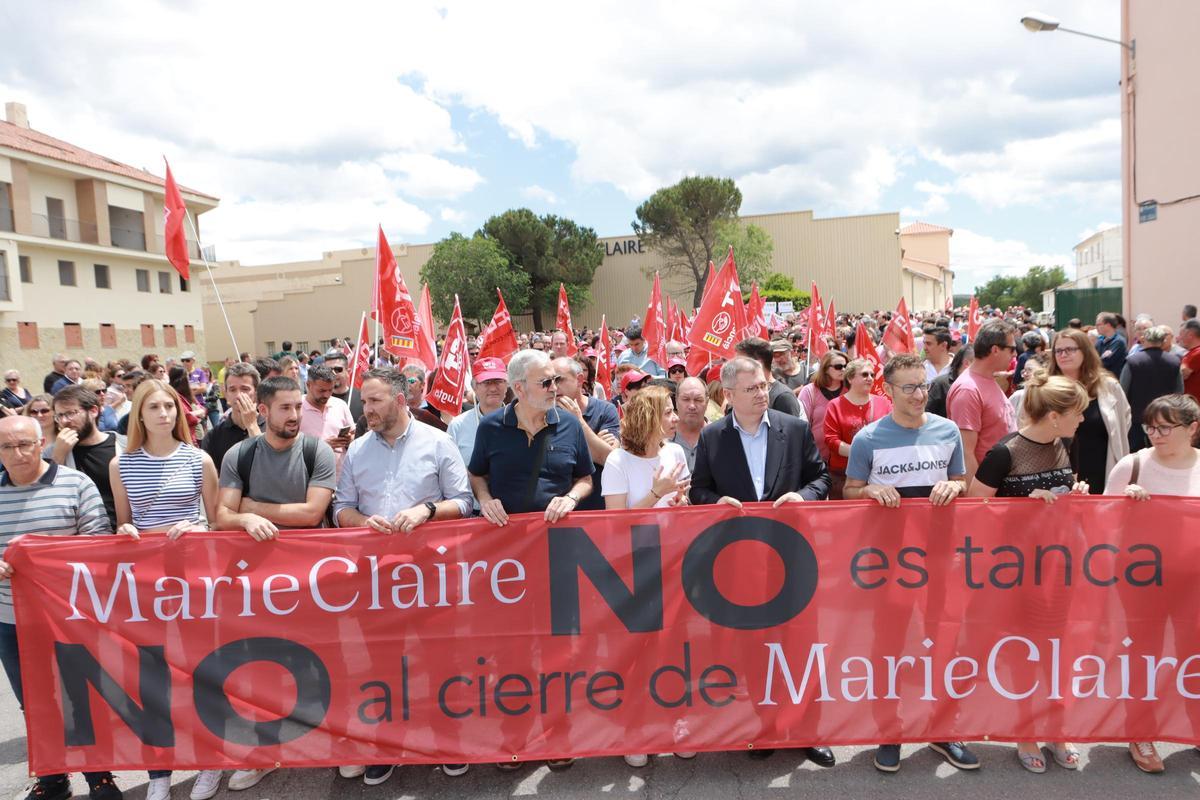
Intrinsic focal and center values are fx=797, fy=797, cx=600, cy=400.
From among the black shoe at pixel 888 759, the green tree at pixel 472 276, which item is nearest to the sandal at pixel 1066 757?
the black shoe at pixel 888 759

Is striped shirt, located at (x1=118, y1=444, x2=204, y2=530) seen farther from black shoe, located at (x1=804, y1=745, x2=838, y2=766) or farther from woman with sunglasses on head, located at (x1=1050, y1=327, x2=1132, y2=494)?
woman with sunglasses on head, located at (x1=1050, y1=327, x2=1132, y2=494)

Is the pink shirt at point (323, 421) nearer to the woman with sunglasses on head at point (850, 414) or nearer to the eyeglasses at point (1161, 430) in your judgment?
the woman with sunglasses on head at point (850, 414)

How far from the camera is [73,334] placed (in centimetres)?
3281

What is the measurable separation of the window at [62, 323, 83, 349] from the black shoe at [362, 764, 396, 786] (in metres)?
35.4

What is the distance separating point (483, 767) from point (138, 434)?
7.77 feet

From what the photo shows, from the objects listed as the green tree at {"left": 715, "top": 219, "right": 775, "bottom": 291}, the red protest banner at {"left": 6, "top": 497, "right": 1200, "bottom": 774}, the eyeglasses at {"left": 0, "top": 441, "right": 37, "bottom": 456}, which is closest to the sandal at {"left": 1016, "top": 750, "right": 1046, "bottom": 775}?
the red protest banner at {"left": 6, "top": 497, "right": 1200, "bottom": 774}

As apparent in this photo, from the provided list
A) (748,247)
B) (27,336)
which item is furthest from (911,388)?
(748,247)

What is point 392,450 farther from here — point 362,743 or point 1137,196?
point 1137,196

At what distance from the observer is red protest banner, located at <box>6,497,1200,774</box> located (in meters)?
3.62

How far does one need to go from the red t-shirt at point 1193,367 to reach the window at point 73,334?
121 ft

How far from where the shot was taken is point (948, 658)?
366 centimetres

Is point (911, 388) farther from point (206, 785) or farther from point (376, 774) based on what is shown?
point (206, 785)

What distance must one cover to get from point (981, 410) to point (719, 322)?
3.61 metres

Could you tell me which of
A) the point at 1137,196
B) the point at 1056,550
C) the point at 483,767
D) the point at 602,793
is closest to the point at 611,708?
the point at 602,793
